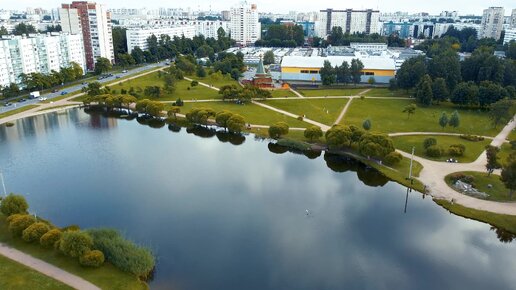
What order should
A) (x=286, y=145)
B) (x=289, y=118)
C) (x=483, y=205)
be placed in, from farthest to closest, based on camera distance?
(x=289, y=118), (x=286, y=145), (x=483, y=205)

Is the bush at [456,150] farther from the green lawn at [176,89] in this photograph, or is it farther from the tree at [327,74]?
the green lawn at [176,89]

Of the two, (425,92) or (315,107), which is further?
(315,107)

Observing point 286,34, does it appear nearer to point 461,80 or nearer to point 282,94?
point 282,94

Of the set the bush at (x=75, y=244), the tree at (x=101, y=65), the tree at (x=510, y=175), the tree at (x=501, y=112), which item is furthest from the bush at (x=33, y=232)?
the tree at (x=101, y=65)

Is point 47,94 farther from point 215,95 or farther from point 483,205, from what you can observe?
point 483,205

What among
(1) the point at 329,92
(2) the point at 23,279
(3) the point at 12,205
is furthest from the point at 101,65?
(2) the point at 23,279

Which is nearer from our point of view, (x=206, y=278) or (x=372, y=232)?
(x=206, y=278)

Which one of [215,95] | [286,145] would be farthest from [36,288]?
[215,95]

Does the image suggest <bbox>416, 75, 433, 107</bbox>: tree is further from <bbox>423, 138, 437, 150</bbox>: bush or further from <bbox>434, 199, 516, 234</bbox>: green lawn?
<bbox>434, 199, 516, 234</bbox>: green lawn
